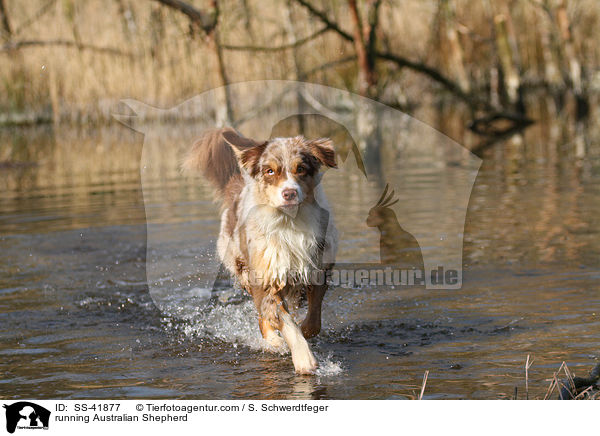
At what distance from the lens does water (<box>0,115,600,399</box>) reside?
4852 millimetres

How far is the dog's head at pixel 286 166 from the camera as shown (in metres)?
5.11

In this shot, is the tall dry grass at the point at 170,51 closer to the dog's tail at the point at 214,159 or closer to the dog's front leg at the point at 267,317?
the dog's tail at the point at 214,159

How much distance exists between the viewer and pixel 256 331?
241 inches

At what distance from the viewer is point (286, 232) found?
5406 mm

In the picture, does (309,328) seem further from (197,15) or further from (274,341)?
(197,15)

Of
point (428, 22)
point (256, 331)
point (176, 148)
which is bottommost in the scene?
point (256, 331)

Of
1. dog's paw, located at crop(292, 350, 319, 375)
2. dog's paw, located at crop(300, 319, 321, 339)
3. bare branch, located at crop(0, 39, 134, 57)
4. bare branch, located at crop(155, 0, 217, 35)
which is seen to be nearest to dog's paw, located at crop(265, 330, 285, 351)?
dog's paw, located at crop(300, 319, 321, 339)

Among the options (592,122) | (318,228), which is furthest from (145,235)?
(592,122)

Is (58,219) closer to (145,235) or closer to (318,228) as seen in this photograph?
(145,235)

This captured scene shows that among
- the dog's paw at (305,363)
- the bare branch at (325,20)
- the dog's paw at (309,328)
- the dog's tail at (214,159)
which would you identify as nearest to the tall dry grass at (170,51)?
the bare branch at (325,20)

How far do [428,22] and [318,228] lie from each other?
67.6 feet

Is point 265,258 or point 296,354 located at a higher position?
point 265,258
